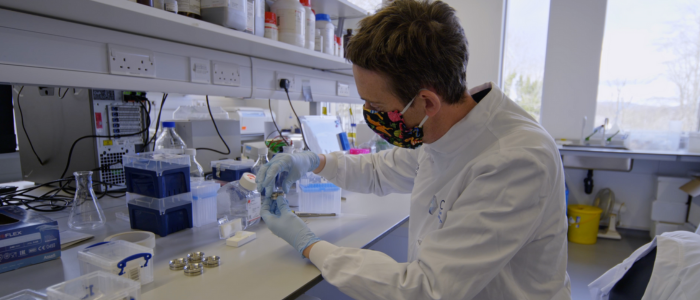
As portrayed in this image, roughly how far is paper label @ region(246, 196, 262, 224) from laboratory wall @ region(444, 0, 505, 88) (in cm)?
307

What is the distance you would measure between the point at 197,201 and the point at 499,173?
0.90 metres

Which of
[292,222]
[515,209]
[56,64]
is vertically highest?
[56,64]

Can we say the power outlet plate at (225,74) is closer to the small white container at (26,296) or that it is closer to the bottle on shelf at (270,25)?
the bottle on shelf at (270,25)

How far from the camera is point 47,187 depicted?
4.81 ft

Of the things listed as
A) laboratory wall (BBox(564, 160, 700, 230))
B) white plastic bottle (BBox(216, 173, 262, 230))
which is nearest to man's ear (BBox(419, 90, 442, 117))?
white plastic bottle (BBox(216, 173, 262, 230))

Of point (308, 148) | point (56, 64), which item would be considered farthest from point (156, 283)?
point (308, 148)

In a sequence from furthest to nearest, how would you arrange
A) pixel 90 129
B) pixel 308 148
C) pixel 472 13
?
pixel 472 13
pixel 308 148
pixel 90 129

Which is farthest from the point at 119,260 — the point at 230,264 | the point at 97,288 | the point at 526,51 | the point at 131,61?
the point at 526,51

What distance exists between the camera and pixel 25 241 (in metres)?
0.80

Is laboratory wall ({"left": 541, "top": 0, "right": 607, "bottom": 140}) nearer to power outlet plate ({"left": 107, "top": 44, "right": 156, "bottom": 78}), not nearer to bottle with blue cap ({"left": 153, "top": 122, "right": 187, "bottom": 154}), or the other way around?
bottle with blue cap ({"left": 153, "top": 122, "right": 187, "bottom": 154})

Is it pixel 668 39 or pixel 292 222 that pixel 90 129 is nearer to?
pixel 292 222

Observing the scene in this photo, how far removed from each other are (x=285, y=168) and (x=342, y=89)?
1.24m

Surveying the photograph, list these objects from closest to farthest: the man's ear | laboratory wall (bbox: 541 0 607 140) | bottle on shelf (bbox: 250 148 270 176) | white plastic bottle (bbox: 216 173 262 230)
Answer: the man's ear, white plastic bottle (bbox: 216 173 262 230), bottle on shelf (bbox: 250 148 270 176), laboratory wall (bbox: 541 0 607 140)

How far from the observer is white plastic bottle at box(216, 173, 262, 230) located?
1071mm
